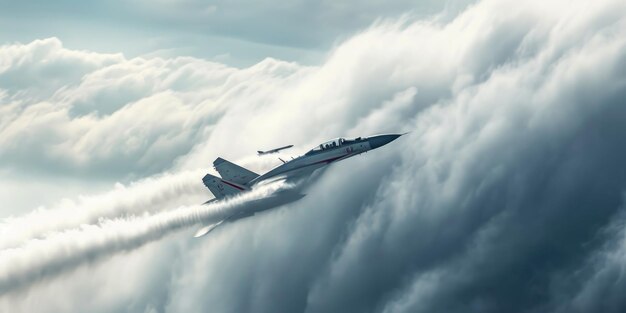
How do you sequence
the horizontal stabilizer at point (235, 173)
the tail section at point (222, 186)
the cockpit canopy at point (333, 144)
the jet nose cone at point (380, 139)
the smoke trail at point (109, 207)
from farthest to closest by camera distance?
the smoke trail at point (109, 207), the horizontal stabilizer at point (235, 173), the tail section at point (222, 186), the cockpit canopy at point (333, 144), the jet nose cone at point (380, 139)

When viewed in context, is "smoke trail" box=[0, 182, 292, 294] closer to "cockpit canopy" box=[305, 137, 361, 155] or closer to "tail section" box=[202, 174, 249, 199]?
"tail section" box=[202, 174, 249, 199]

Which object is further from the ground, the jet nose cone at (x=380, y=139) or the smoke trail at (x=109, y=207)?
the smoke trail at (x=109, y=207)

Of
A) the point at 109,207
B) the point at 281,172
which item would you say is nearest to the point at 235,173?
the point at 281,172

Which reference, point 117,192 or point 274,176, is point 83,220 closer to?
point 117,192

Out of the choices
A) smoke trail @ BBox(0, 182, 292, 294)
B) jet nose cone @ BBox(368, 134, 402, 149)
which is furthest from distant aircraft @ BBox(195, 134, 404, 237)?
smoke trail @ BBox(0, 182, 292, 294)

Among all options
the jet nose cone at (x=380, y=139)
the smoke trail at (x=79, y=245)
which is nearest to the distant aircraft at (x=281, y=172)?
the jet nose cone at (x=380, y=139)

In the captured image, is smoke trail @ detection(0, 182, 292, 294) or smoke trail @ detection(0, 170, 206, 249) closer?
smoke trail @ detection(0, 182, 292, 294)

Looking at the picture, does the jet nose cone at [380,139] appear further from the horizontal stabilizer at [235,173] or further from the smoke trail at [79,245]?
the horizontal stabilizer at [235,173]

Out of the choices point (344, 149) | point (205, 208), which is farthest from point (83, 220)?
point (344, 149)
